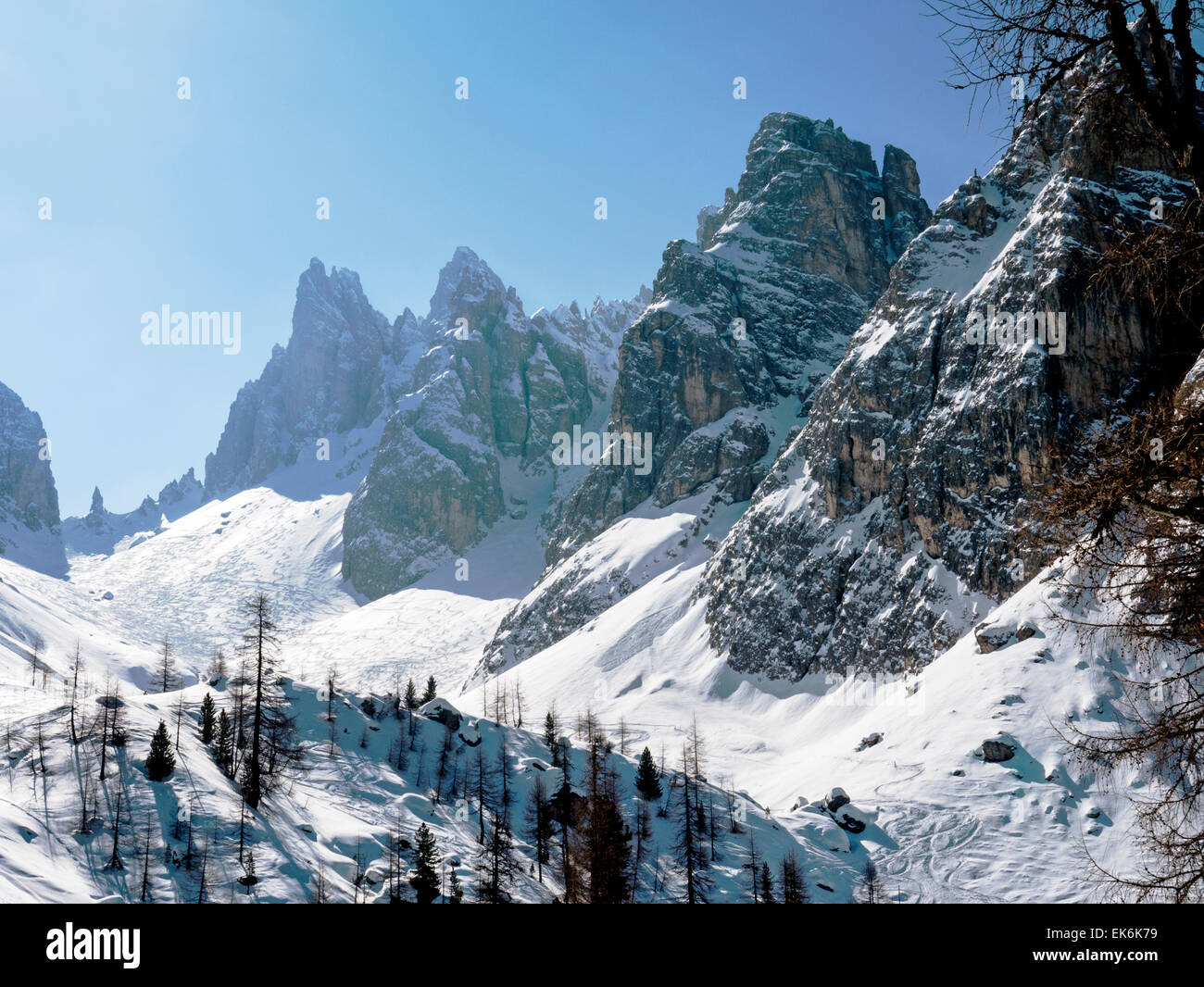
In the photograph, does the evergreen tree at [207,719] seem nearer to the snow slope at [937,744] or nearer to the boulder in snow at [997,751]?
the snow slope at [937,744]

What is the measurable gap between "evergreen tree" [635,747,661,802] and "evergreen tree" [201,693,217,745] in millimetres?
36328

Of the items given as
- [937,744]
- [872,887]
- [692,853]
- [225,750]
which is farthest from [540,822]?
[937,744]

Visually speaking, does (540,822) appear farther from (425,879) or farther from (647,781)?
(425,879)

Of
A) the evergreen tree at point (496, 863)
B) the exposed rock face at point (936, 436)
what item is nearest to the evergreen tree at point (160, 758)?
the evergreen tree at point (496, 863)

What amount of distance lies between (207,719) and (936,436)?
Answer: 112 meters

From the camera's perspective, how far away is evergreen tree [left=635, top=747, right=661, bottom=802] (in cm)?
7181

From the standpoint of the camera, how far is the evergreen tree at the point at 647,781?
236 ft

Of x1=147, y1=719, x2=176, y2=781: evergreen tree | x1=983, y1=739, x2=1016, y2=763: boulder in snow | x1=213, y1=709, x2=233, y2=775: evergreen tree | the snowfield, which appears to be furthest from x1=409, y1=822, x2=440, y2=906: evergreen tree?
x1=983, y1=739, x2=1016, y2=763: boulder in snow

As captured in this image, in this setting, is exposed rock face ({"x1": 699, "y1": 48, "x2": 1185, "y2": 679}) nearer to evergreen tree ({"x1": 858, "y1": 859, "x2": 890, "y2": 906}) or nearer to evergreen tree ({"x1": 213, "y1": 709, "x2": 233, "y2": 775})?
evergreen tree ({"x1": 858, "y1": 859, "x2": 890, "y2": 906})

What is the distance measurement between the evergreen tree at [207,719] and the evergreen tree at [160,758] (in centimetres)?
1272

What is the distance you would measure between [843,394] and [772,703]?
61.0 metres

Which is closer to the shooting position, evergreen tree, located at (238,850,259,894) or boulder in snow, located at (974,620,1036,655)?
evergreen tree, located at (238,850,259,894)

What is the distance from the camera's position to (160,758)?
4750cm

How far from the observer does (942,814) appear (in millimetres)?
76250
